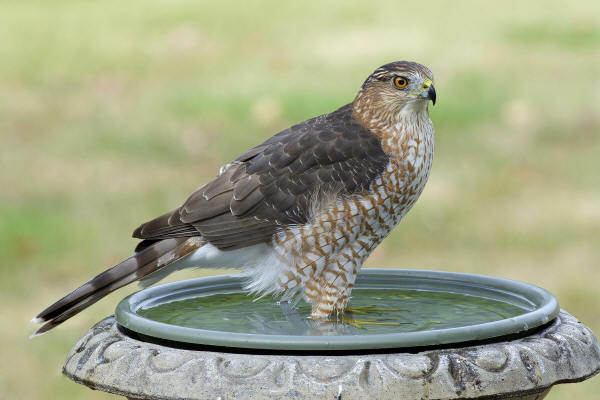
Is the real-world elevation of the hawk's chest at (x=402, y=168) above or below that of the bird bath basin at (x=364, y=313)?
above

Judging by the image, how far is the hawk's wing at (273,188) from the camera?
3.83 m

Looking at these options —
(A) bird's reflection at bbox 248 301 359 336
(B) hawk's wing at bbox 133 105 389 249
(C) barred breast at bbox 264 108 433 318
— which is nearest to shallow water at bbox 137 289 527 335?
(A) bird's reflection at bbox 248 301 359 336

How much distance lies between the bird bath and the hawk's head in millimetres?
871

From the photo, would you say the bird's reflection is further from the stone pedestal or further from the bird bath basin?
the stone pedestal

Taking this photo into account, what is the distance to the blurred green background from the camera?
23.6 feet

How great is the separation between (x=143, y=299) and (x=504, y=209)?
16.0 ft

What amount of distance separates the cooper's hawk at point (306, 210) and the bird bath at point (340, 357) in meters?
0.28

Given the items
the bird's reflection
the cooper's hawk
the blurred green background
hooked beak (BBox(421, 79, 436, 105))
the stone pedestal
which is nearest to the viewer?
the stone pedestal

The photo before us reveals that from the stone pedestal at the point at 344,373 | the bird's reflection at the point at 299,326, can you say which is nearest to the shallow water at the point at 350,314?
the bird's reflection at the point at 299,326

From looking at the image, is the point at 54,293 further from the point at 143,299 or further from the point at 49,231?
the point at 143,299

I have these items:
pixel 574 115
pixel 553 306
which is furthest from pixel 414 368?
pixel 574 115

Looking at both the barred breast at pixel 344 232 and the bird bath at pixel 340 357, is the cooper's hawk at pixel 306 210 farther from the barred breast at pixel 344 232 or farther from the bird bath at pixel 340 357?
the bird bath at pixel 340 357

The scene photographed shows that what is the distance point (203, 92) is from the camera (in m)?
10.2

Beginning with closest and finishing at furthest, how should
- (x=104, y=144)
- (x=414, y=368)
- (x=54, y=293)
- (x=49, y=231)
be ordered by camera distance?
(x=414, y=368)
(x=54, y=293)
(x=49, y=231)
(x=104, y=144)
